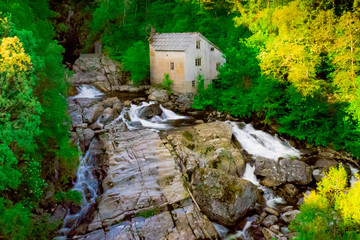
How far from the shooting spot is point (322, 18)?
1040 inches

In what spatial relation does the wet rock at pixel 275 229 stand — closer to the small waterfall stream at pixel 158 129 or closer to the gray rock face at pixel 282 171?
the small waterfall stream at pixel 158 129

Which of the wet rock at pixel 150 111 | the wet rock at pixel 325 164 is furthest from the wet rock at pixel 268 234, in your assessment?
the wet rock at pixel 150 111

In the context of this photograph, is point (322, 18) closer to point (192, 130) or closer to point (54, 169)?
point (192, 130)

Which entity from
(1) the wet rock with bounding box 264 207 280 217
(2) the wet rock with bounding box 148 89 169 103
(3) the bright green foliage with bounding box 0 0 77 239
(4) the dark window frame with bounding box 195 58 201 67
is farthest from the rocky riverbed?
(4) the dark window frame with bounding box 195 58 201 67

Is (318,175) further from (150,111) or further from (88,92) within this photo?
(88,92)

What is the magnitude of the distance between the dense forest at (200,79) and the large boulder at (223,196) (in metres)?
3.70

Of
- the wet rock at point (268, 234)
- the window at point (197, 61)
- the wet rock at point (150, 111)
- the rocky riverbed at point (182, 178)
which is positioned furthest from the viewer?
the window at point (197, 61)

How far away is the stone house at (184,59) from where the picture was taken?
32.7m

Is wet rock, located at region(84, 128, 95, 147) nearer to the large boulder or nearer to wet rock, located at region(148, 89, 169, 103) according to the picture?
the large boulder

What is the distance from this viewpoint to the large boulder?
1748cm

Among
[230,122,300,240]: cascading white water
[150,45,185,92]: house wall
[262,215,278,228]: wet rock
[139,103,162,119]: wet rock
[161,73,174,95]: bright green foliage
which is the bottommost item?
[262,215,278,228]: wet rock

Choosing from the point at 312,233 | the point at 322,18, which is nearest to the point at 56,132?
the point at 312,233

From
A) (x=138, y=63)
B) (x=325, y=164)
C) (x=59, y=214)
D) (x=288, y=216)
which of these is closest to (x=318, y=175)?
(x=325, y=164)

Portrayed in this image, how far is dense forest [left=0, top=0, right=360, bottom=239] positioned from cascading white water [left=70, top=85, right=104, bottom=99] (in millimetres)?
4508
